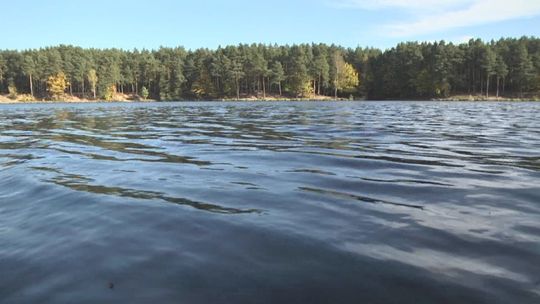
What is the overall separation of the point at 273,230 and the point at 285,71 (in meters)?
126

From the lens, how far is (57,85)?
414 feet

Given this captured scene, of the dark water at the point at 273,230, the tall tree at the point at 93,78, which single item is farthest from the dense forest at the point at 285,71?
the dark water at the point at 273,230

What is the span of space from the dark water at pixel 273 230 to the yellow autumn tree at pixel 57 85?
426 feet

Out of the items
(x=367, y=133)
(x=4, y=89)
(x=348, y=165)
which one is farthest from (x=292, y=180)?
(x=4, y=89)

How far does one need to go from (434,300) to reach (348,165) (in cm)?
657

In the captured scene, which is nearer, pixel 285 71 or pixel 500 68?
pixel 500 68

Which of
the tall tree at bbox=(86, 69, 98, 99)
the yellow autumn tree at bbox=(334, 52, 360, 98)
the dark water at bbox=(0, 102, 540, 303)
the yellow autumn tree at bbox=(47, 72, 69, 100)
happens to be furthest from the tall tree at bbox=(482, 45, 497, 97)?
the yellow autumn tree at bbox=(47, 72, 69, 100)

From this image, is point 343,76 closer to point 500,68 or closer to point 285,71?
point 285,71

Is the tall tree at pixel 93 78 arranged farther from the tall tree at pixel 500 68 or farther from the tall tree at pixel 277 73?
the tall tree at pixel 500 68

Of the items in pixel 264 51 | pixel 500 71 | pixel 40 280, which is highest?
pixel 264 51

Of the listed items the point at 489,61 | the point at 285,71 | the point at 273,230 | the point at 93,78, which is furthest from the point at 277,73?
the point at 273,230

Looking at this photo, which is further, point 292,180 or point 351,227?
point 292,180

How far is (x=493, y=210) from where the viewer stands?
6.35 metres

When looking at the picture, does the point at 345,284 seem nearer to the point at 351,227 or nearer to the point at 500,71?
the point at 351,227
